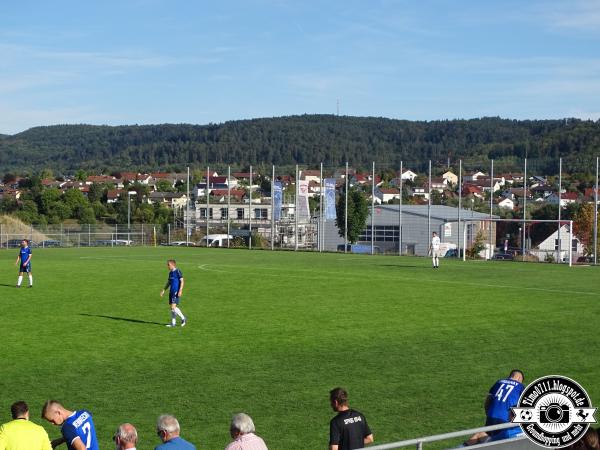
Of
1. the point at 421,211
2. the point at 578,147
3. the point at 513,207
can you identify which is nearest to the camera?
the point at 421,211

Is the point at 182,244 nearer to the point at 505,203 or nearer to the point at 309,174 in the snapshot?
the point at 505,203

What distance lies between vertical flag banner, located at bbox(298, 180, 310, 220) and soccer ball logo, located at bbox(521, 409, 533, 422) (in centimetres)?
6105

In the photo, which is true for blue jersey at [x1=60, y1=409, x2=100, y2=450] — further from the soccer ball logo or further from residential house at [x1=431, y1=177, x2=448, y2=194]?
residential house at [x1=431, y1=177, x2=448, y2=194]

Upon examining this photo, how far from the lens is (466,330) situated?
2241cm

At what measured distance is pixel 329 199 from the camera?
65250mm

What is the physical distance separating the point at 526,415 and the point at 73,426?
4738 mm

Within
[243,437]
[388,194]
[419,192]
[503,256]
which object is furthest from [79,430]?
[388,194]

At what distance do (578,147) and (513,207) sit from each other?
166ft

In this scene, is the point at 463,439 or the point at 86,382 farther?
the point at 86,382

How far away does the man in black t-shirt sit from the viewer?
958 centimetres

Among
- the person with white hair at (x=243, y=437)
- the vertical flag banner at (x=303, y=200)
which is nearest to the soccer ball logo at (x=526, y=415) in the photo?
the person with white hair at (x=243, y=437)

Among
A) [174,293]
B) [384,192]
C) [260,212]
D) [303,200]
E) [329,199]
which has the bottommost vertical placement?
[174,293]

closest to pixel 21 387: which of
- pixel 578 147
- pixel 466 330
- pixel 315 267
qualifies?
pixel 466 330

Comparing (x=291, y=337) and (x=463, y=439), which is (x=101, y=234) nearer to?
(x=291, y=337)
